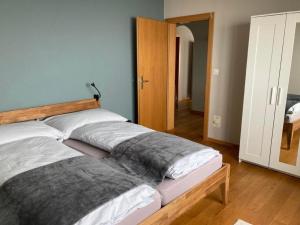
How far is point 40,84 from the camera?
2.75 meters

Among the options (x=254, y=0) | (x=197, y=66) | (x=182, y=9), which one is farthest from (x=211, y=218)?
(x=197, y=66)

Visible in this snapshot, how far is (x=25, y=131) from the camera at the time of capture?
2225 millimetres

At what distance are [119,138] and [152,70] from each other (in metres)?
1.97

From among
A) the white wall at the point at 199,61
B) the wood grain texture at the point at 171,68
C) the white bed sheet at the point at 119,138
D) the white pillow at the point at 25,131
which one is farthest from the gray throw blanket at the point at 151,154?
the white wall at the point at 199,61

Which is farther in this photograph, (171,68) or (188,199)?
(171,68)

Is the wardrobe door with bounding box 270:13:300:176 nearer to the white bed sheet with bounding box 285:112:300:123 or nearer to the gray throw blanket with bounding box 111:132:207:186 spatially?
the white bed sheet with bounding box 285:112:300:123

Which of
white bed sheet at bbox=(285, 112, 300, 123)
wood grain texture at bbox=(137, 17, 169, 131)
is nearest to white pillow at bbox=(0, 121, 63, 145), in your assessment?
wood grain texture at bbox=(137, 17, 169, 131)

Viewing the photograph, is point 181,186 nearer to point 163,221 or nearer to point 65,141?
point 163,221

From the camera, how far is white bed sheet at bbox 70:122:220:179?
1.70 metres

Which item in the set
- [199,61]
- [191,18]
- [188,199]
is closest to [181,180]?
[188,199]

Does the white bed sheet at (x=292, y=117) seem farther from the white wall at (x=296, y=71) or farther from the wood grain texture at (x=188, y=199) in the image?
the wood grain texture at (x=188, y=199)

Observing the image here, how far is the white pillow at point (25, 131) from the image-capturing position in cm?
212

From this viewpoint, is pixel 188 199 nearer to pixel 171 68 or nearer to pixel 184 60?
pixel 171 68

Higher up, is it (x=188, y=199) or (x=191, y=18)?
(x=191, y=18)
